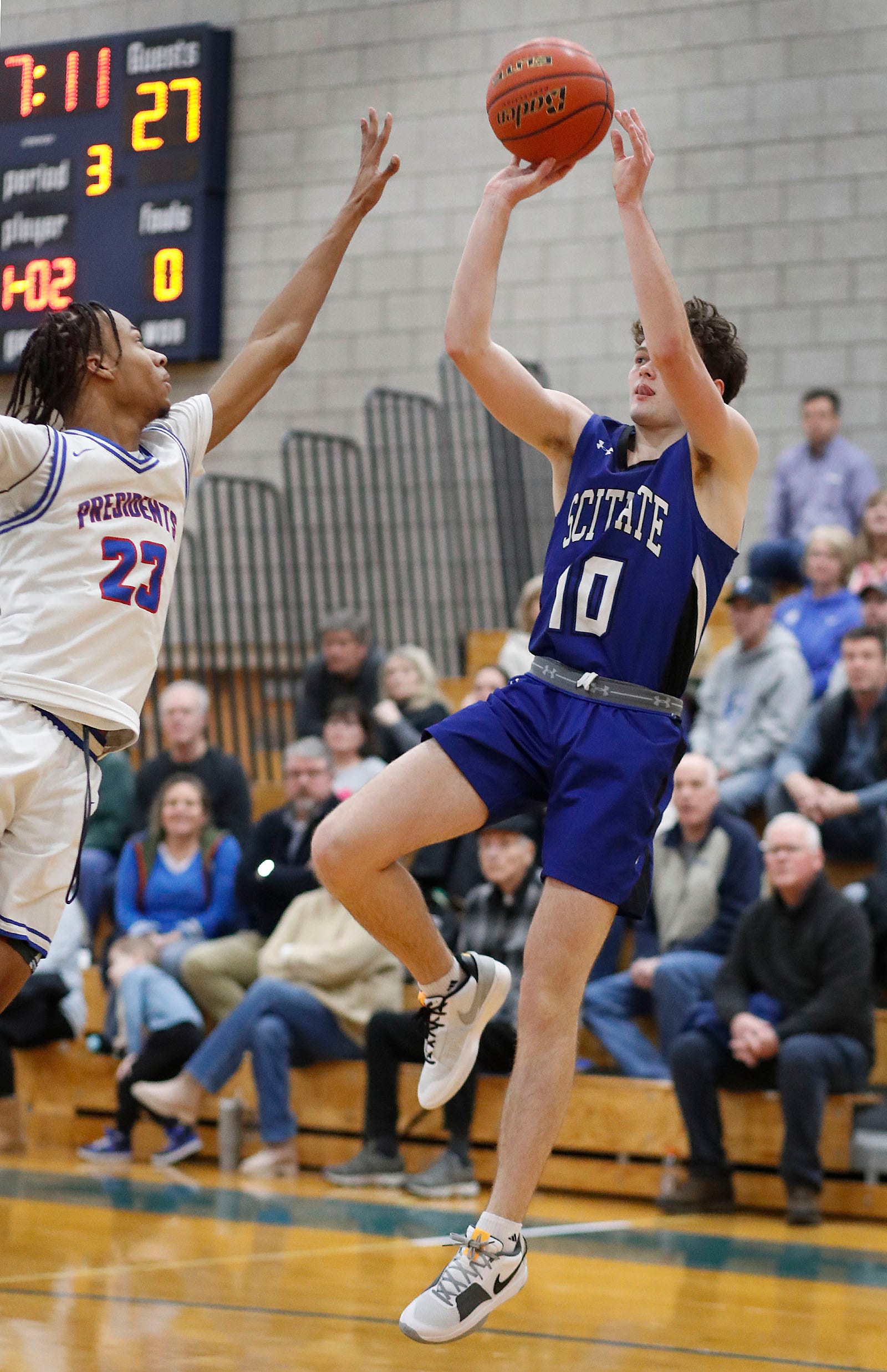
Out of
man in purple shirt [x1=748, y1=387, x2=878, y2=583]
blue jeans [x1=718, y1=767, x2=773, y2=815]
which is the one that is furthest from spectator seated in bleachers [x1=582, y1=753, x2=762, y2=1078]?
man in purple shirt [x1=748, y1=387, x2=878, y2=583]

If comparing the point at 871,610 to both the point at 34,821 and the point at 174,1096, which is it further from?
the point at 34,821

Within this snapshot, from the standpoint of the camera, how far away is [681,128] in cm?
1138

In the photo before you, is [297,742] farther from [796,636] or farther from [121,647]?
[121,647]

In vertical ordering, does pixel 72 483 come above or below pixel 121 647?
above

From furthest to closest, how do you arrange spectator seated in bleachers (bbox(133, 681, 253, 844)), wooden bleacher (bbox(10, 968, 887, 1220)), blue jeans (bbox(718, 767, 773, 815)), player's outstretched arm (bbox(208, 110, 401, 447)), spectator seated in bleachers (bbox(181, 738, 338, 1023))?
spectator seated in bleachers (bbox(133, 681, 253, 844)) → blue jeans (bbox(718, 767, 773, 815)) → spectator seated in bleachers (bbox(181, 738, 338, 1023)) → wooden bleacher (bbox(10, 968, 887, 1220)) → player's outstretched arm (bbox(208, 110, 401, 447))

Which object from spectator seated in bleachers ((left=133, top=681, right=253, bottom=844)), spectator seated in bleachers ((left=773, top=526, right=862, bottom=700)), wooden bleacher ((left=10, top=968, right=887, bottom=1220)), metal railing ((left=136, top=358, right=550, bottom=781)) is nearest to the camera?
wooden bleacher ((left=10, top=968, right=887, bottom=1220))

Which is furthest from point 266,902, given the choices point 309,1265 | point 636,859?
point 636,859

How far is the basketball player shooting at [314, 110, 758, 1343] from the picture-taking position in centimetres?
366

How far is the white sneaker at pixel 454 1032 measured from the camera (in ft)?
13.3

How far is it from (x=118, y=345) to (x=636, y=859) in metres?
1.53

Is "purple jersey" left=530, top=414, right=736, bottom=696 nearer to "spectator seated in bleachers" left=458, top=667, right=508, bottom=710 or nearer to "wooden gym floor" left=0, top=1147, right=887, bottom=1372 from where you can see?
"wooden gym floor" left=0, top=1147, right=887, bottom=1372

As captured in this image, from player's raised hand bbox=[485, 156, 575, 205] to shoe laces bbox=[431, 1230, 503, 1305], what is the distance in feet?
7.17

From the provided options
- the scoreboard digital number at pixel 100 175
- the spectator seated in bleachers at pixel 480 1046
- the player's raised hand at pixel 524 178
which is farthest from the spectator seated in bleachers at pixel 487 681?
the player's raised hand at pixel 524 178

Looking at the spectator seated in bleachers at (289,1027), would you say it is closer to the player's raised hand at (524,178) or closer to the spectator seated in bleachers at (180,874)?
the spectator seated in bleachers at (180,874)
